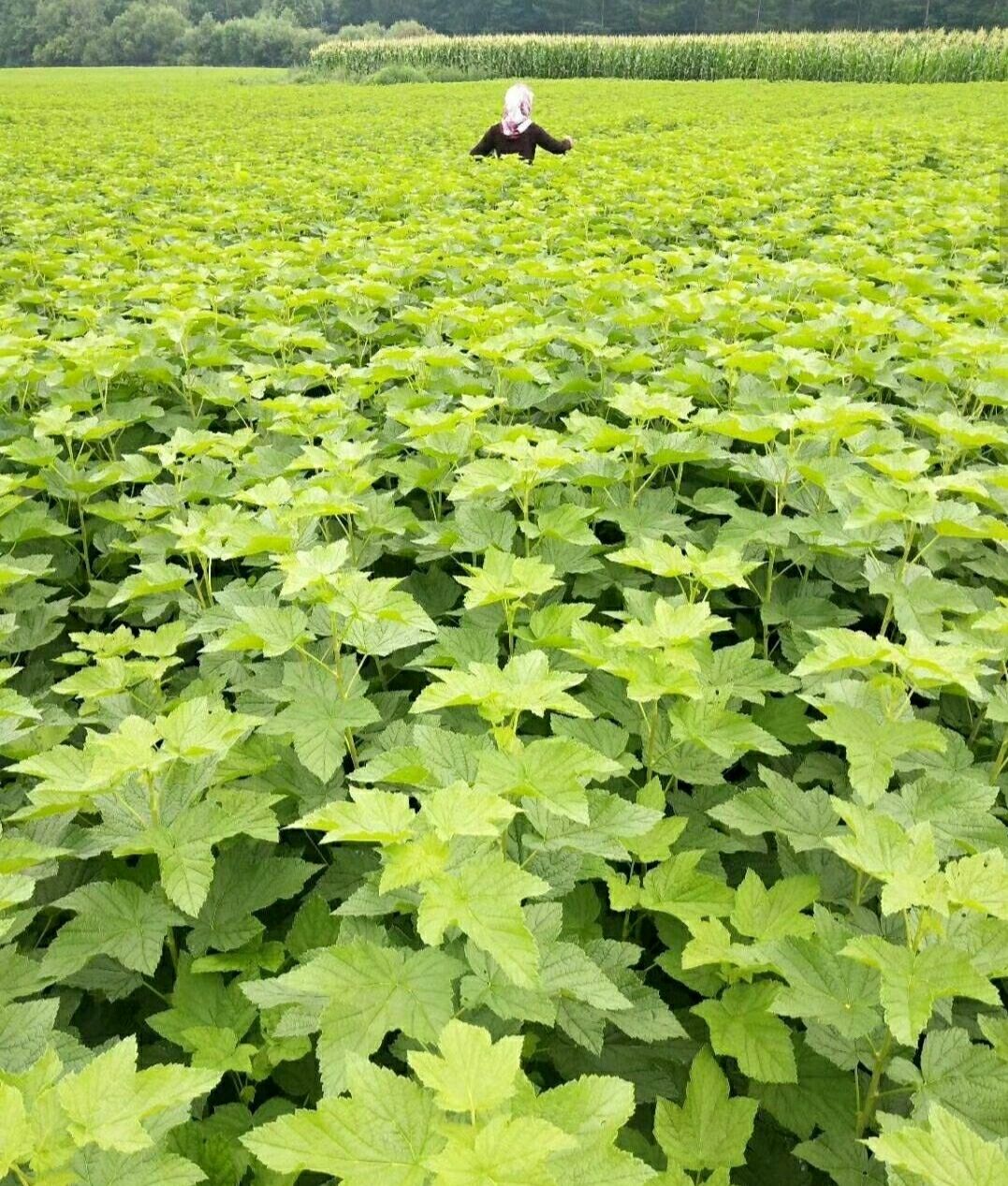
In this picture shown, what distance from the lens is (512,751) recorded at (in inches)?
62.8

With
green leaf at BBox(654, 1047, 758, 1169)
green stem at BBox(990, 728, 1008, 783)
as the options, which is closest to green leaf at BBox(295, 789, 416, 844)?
green leaf at BBox(654, 1047, 758, 1169)

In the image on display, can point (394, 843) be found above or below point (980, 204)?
below

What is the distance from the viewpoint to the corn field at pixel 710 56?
27.0 meters

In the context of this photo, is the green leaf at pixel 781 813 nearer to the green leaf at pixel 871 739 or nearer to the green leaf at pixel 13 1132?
the green leaf at pixel 871 739

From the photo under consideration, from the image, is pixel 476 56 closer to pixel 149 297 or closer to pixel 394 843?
pixel 149 297

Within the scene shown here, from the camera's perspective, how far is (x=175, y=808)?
1.73 metres

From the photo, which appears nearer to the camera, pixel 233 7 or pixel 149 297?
pixel 149 297

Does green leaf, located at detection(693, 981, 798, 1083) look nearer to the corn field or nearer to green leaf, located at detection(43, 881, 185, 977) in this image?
green leaf, located at detection(43, 881, 185, 977)

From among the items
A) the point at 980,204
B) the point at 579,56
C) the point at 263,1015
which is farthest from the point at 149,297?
the point at 579,56

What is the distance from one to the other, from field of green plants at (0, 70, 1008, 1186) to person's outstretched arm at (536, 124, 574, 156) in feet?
24.3

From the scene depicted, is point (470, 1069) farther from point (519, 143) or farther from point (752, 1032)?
point (519, 143)

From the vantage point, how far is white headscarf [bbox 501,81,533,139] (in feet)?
34.9

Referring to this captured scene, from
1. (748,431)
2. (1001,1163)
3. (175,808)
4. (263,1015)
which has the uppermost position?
Result: (748,431)

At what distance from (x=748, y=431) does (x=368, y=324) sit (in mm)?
2193
